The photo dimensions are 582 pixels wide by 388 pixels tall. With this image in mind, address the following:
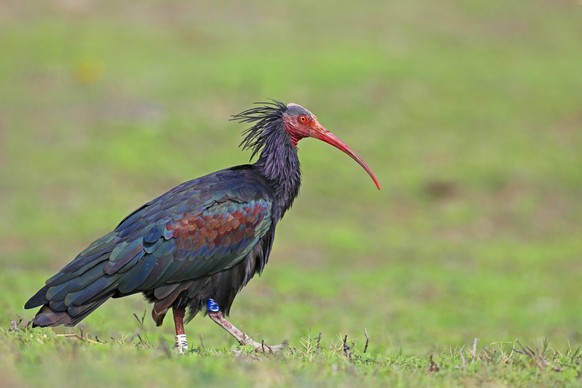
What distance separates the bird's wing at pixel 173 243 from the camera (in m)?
8.21

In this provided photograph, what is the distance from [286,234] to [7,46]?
37.8 feet

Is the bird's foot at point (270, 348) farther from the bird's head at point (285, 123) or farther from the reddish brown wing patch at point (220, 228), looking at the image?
the bird's head at point (285, 123)

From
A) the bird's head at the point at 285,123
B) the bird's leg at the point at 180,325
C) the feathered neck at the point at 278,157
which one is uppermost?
the bird's head at the point at 285,123

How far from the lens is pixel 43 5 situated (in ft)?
98.0

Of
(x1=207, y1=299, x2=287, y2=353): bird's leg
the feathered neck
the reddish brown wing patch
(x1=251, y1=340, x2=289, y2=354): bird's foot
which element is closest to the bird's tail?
the reddish brown wing patch

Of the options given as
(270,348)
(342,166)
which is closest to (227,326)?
(270,348)

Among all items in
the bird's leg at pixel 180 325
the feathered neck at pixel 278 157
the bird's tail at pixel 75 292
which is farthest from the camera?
the feathered neck at pixel 278 157

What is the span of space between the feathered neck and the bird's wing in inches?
13.2

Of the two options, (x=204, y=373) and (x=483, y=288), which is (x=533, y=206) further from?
(x=204, y=373)

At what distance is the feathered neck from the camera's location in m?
9.41

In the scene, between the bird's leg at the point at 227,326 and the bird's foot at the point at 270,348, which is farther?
the bird's leg at the point at 227,326

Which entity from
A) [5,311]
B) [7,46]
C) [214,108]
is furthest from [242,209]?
[7,46]

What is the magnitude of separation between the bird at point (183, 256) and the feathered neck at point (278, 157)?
0.05m

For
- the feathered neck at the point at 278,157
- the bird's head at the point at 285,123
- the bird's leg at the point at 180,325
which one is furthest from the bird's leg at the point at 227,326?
the bird's head at the point at 285,123
